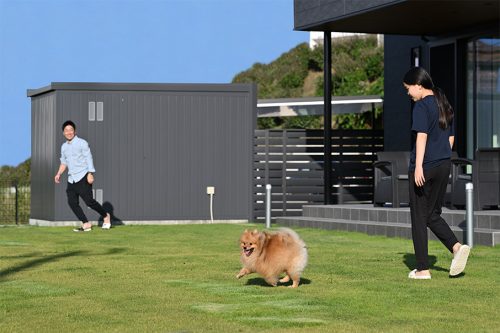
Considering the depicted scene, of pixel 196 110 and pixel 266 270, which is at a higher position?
pixel 196 110

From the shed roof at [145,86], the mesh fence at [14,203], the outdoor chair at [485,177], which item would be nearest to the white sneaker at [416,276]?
the outdoor chair at [485,177]

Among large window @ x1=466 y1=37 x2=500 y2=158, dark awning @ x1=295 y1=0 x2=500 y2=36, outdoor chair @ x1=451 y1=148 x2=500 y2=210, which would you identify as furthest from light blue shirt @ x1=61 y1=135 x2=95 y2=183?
large window @ x1=466 y1=37 x2=500 y2=158

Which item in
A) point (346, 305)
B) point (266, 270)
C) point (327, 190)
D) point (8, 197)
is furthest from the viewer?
point (8, 197)

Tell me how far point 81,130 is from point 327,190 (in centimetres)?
490

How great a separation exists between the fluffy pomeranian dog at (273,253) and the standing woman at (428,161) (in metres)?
1.41

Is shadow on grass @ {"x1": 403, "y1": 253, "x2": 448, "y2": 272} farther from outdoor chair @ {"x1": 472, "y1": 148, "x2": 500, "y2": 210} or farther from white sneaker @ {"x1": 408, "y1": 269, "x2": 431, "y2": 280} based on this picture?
outdoor chair @ {"x1": 472, "y1": 148, "x2": 500, "y2": 210}

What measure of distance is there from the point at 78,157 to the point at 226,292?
10.1m

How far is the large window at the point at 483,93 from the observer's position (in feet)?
65.2

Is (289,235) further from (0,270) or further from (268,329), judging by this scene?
(0,270)

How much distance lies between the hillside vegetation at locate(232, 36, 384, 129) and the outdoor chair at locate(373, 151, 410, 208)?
1527 inches

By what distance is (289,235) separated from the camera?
29.7ft

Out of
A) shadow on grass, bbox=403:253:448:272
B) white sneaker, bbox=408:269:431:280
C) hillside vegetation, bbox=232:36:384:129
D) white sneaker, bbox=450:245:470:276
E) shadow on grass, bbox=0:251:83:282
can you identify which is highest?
hillside vegetation, bbox=232:36:384:129

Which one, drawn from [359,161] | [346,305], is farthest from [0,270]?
[359,161]

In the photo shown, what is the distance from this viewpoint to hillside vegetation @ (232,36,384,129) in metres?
63.9
